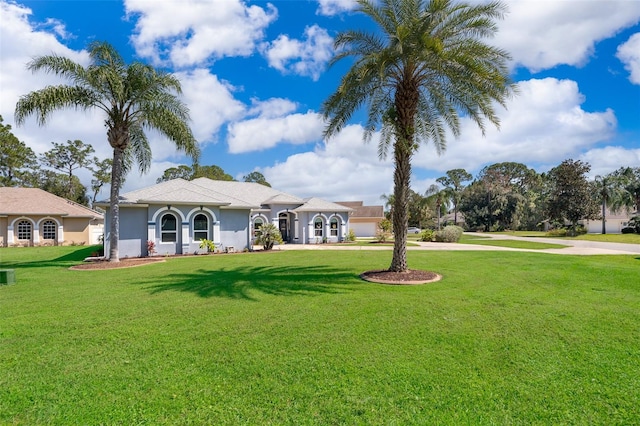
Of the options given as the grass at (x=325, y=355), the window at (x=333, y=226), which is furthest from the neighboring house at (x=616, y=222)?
the grass at (x=325, y=355)

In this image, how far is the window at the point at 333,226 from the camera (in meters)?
32.6

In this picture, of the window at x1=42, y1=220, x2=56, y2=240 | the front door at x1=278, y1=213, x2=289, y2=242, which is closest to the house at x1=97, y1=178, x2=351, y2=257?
the front door at x1=278, y1=213, x2=289, y2=242

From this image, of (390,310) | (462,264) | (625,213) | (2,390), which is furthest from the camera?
(625,213)

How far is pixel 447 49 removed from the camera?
11.3 m

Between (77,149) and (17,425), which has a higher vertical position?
(77,149)

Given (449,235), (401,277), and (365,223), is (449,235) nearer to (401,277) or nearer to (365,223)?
(365,223)

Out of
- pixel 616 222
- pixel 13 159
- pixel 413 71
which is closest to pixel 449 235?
pixel 413 71

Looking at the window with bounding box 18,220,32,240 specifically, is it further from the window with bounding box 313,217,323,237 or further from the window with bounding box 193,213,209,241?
the window with bounding box 313,217,323,237

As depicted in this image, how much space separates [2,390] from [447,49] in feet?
Result: 42.1

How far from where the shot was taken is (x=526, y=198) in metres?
61.5

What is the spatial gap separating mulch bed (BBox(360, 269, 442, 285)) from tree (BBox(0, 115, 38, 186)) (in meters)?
47.7

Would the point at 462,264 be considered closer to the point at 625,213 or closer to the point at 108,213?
the point at 108,213

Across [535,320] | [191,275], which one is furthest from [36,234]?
[535,320]

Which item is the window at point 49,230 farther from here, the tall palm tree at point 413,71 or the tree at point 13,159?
the tall palm tree at point 413,71
